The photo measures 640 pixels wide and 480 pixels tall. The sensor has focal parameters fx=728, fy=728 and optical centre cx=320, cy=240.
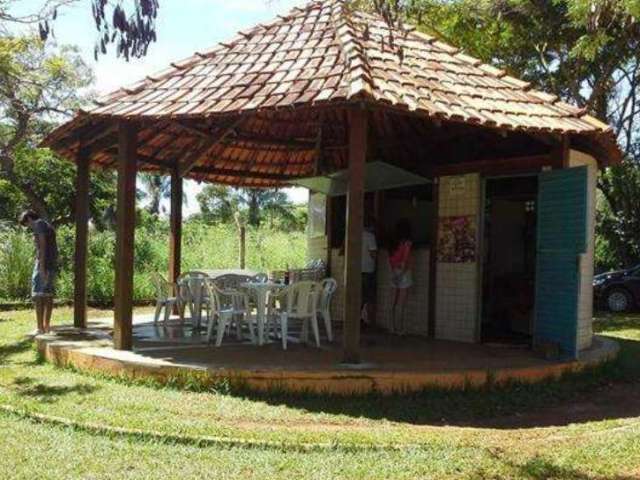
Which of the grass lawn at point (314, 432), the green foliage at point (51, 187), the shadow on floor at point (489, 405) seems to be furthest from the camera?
the green foliage at point (51, 187)

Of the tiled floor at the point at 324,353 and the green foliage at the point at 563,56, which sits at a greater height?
the green foliage at the point at 563,56

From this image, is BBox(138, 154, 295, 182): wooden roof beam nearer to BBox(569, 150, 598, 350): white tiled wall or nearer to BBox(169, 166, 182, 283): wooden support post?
BBox(169, 166, 182, 283): wooden support post

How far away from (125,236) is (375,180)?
4113 mm

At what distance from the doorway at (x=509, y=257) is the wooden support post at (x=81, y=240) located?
615 cm

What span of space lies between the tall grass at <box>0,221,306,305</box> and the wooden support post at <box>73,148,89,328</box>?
511cm

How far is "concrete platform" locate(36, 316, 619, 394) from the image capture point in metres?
7.41

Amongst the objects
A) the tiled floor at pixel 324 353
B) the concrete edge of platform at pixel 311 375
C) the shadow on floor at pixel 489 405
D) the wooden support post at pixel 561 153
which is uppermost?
the wooden support post at pixel 561 153

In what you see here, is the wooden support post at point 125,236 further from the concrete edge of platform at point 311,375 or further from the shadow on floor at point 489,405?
the shadow on floor at point 489,405

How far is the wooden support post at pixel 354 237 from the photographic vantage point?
760 centimetres

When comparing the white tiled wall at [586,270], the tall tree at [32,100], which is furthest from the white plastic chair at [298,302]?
the tall tree at [32,100]

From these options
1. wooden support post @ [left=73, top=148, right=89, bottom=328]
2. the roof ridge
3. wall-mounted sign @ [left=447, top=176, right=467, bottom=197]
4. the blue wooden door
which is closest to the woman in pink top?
wall-mounted sign @ [left=447, top=176, right=467, bottom=197]

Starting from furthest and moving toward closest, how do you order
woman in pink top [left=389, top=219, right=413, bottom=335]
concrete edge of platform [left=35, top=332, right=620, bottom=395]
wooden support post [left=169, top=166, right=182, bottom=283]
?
wooden support post [left=169, top=166, right=182, bottom=283] < woman in pink top [left=389, top=219, right=413, bottom=335] < concrete edge of platform [left=35, top=332, right=620, bottom=395]

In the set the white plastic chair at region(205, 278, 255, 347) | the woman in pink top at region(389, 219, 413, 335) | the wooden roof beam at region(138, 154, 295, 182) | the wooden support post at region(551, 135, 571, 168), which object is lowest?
the white plastic chair at region(205, 278, 255, 347)

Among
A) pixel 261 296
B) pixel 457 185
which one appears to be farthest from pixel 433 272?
pixel 261 296
